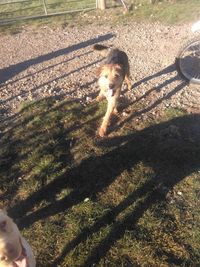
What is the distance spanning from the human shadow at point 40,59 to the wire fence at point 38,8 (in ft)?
7.81

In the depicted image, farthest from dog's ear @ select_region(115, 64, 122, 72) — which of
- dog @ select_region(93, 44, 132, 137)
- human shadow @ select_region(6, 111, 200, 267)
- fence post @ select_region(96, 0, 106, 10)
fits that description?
fence post @ select_region(96, 0, 106, 10)

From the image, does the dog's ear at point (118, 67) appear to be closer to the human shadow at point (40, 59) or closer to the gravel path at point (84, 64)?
the gravel path at point (84, 64)

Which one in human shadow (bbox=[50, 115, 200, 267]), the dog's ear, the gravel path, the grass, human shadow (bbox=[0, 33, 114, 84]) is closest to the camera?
human shadow (bbox=[50, 115, 200, 267])

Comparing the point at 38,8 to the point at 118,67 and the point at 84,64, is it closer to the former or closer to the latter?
the point at 84,64

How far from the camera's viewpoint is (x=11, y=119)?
24.3 ft

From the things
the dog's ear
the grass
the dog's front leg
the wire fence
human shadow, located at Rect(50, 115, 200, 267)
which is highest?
the dog's ear

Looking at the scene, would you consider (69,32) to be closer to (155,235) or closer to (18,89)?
(18,89)

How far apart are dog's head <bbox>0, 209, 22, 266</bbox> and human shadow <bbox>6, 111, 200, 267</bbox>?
1.47 m

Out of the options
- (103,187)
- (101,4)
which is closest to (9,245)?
(103,187)

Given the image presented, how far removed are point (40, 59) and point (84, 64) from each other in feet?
4.05

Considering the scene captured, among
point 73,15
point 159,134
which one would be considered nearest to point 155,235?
point 159,134

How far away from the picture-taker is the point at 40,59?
31.6 feet

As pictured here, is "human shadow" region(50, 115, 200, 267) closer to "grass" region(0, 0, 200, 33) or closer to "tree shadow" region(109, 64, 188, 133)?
"tree shadow" region(109, 64, 188, 133)

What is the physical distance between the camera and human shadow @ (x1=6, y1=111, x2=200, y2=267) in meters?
5.23
